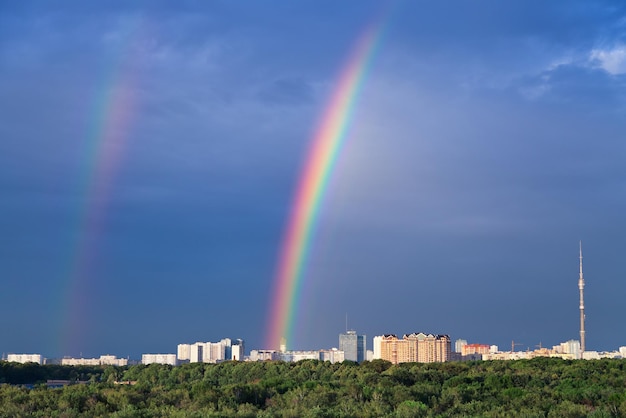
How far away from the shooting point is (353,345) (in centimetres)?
15550

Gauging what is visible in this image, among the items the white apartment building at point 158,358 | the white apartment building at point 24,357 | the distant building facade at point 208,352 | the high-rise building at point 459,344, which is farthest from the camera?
the high-rise building at point 459,344

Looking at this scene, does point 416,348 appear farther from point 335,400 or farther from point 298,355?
point 335,400

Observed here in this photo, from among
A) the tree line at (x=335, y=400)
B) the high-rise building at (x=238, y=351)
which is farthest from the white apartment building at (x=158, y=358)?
the tree line at (x=335, y=400)

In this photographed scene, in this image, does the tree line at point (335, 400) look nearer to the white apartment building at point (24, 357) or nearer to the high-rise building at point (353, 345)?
the white apartment building at point (24, 357)

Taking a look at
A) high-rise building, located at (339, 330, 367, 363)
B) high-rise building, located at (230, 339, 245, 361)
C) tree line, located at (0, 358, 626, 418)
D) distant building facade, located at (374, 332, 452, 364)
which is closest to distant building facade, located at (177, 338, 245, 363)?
high-rise building, located at (230, 339, 245, 361)

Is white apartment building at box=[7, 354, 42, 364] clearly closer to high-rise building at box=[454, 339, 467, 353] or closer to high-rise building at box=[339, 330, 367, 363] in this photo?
high-rise building at box=[339, 330, 367, 363]

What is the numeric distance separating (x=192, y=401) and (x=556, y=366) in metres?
42.2

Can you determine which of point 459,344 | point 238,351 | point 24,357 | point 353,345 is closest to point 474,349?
point 459,344

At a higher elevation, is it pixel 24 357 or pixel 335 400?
pixel 335 400

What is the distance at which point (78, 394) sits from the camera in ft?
93.4

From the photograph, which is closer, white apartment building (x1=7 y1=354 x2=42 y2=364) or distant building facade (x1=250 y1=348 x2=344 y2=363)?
white apartment building (x1=7 y1=354 x2=42 y2=364)

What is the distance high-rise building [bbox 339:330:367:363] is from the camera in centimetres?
15362

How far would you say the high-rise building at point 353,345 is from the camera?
504 feet

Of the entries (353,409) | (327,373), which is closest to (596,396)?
(353,409)
